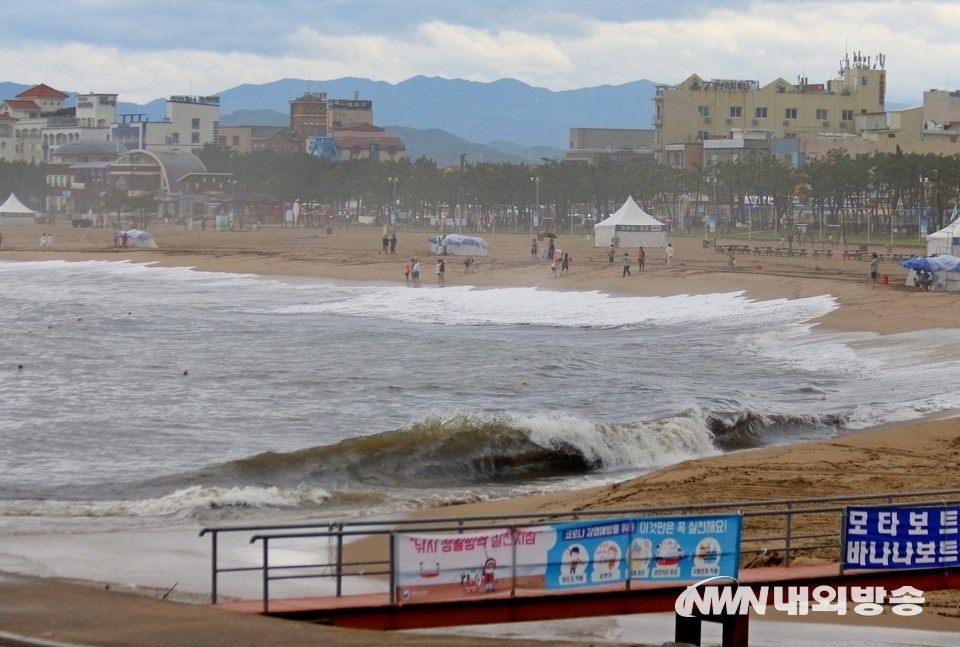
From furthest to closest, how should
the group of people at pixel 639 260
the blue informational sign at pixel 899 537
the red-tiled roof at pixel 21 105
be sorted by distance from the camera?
the red-tiled roof at pixel 21 105, the group of people at pixel 639 260, the blue informational sign at pixel 899 537

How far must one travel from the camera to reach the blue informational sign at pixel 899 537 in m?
10.0

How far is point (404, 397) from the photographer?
25047mm

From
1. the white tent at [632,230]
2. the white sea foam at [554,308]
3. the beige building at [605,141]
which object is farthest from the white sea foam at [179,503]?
the beige building at [605,141]

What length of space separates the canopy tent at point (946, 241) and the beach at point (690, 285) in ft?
5.88

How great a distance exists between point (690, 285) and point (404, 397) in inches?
945

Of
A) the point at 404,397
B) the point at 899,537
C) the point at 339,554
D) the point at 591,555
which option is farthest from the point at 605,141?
the point at 339,554

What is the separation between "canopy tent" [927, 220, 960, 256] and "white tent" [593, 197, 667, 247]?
1917 cm

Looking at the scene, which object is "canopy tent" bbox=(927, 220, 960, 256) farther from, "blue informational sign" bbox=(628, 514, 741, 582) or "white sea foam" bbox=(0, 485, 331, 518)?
"blue informational sign" bbox=(628, 514, 741, 582)

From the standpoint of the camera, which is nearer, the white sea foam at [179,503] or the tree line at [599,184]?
the white sea foam at [179,503]

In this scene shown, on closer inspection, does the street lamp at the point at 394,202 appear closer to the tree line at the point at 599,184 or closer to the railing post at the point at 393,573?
the tree line at the point at 599,184

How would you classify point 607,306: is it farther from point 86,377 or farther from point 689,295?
point 86,377

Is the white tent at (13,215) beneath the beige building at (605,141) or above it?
beneath

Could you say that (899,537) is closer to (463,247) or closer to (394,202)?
(463,247)

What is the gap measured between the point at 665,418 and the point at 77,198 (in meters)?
117
